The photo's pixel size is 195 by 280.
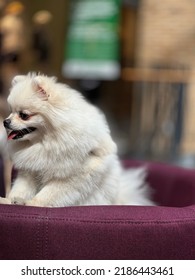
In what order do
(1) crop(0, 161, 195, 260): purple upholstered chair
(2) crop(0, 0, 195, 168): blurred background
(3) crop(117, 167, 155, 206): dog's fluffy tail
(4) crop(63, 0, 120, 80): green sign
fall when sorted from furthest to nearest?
(4) crop(63, 0, 120, 80): green sign → (2) crop(0, 0, 195, 168): blurred background → (3) crop(117, 167, 155, 206): dog's fluffy tail → (1) crop(0, 161, 195, 260): purple upholstered chair

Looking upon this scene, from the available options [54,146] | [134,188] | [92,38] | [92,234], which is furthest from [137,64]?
[92,234]

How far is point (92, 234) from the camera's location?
3.34ft

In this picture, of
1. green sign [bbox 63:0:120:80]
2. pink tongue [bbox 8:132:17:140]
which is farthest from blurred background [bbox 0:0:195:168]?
pink tongue [bbox 8:132:17:140]

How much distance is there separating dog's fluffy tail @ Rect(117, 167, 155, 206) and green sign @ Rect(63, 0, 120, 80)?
1.91 m

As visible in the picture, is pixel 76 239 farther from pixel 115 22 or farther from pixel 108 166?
pixel 115 22

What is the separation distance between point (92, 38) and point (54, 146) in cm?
248

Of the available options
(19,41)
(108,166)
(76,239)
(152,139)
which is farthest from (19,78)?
(152,139)

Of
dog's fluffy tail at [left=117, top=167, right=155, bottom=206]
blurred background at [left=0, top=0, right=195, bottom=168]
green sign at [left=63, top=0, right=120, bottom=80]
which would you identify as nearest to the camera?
dog's fluffy tail at [left=117, top=167, right=155, bottom=206]

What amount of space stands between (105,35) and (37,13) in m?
1.01

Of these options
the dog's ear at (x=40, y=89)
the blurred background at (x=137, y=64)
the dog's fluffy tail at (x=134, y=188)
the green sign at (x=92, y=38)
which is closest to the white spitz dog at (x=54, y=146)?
the dog's ear at (x=40, y=89)

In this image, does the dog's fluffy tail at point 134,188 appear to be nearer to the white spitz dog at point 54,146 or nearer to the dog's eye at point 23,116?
the white spitz dog at point 54,146

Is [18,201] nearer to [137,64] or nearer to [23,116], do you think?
[23,116]

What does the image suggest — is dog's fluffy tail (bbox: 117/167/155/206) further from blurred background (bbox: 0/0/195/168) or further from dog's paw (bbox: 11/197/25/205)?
blurred background (bbox: 0/0/195/168)

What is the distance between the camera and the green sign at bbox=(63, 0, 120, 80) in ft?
11.1
